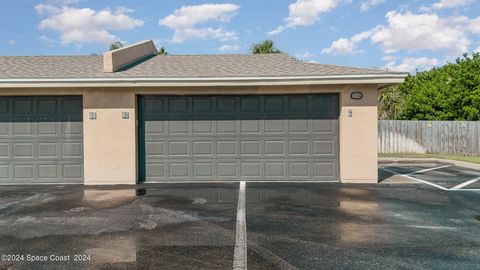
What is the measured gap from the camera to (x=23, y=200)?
8016 millimetres

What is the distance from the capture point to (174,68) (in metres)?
10.8

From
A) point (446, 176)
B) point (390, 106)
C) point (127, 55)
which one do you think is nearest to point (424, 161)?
point (446, 176)

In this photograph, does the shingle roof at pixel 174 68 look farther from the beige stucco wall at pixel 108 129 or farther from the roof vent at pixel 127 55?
the beige stucco wall at pixel 108 129

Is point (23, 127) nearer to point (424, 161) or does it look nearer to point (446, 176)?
point (446, 176)

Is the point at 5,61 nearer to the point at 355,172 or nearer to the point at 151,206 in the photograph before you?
the point at 151,206

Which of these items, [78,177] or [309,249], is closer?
[309,249]

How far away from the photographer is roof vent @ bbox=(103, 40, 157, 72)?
393 inches

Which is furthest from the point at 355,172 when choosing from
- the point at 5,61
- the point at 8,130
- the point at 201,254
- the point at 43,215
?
the point at 5,61

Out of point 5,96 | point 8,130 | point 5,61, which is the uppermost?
point 5,61

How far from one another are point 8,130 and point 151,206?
5.87 m

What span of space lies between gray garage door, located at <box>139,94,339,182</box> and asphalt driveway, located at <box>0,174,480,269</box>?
111 cm

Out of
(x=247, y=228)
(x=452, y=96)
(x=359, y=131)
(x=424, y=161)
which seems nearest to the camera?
(x=247, y=228)

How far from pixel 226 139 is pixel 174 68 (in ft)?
9.37

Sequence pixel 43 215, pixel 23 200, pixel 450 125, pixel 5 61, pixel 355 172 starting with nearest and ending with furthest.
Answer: pixel 43 215 → pixel 23 200 → pixel 355 172 → pixel 5 61 → pixel 450 125
